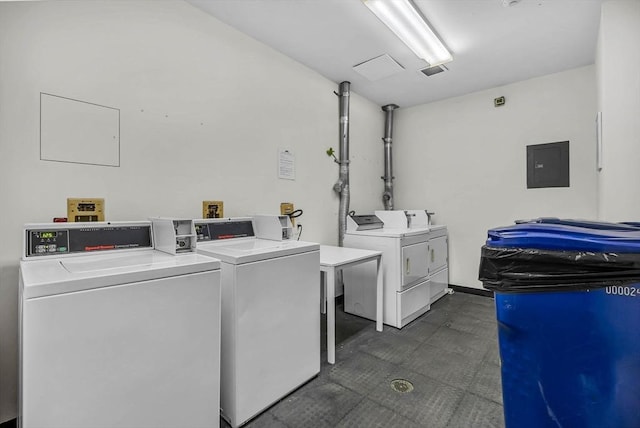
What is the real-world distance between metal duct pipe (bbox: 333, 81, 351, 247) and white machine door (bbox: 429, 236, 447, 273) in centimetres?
103

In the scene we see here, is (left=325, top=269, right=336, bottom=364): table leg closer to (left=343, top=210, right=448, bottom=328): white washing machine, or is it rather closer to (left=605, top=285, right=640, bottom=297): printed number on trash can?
(left=343, top=210, right=448, bottom=328): white washing machine

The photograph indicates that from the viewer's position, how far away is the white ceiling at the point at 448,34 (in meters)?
2.13

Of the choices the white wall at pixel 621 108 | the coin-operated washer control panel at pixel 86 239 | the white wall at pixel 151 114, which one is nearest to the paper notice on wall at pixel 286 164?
the white wall at pixel 151 114

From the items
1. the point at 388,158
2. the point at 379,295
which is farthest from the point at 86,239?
the point at 388,158

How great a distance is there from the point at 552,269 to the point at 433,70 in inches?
113

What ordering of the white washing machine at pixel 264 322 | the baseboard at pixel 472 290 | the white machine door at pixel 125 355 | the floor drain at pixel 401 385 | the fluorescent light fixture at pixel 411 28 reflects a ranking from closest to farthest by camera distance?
the white machine door at pixel 125 355 < the white washing machine at pixel 264 322 < the floor drain at pixel 401 385 < the fluorescent light fixture at pixel 411 28 < the baseboard at pixel 472 290

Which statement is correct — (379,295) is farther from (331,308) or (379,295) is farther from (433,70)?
(433,70)

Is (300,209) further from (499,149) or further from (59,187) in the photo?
(499,149)

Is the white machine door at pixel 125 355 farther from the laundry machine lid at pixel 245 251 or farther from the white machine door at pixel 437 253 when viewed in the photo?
the white machine door at pixel 437 253

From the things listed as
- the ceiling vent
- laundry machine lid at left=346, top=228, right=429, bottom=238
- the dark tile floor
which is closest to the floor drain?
the dark tile floor

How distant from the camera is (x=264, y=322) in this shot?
5.36 ft

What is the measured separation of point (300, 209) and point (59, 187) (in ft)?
6.01

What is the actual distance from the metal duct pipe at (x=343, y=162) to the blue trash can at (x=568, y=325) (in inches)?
92.7

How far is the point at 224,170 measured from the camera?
7.52ft
